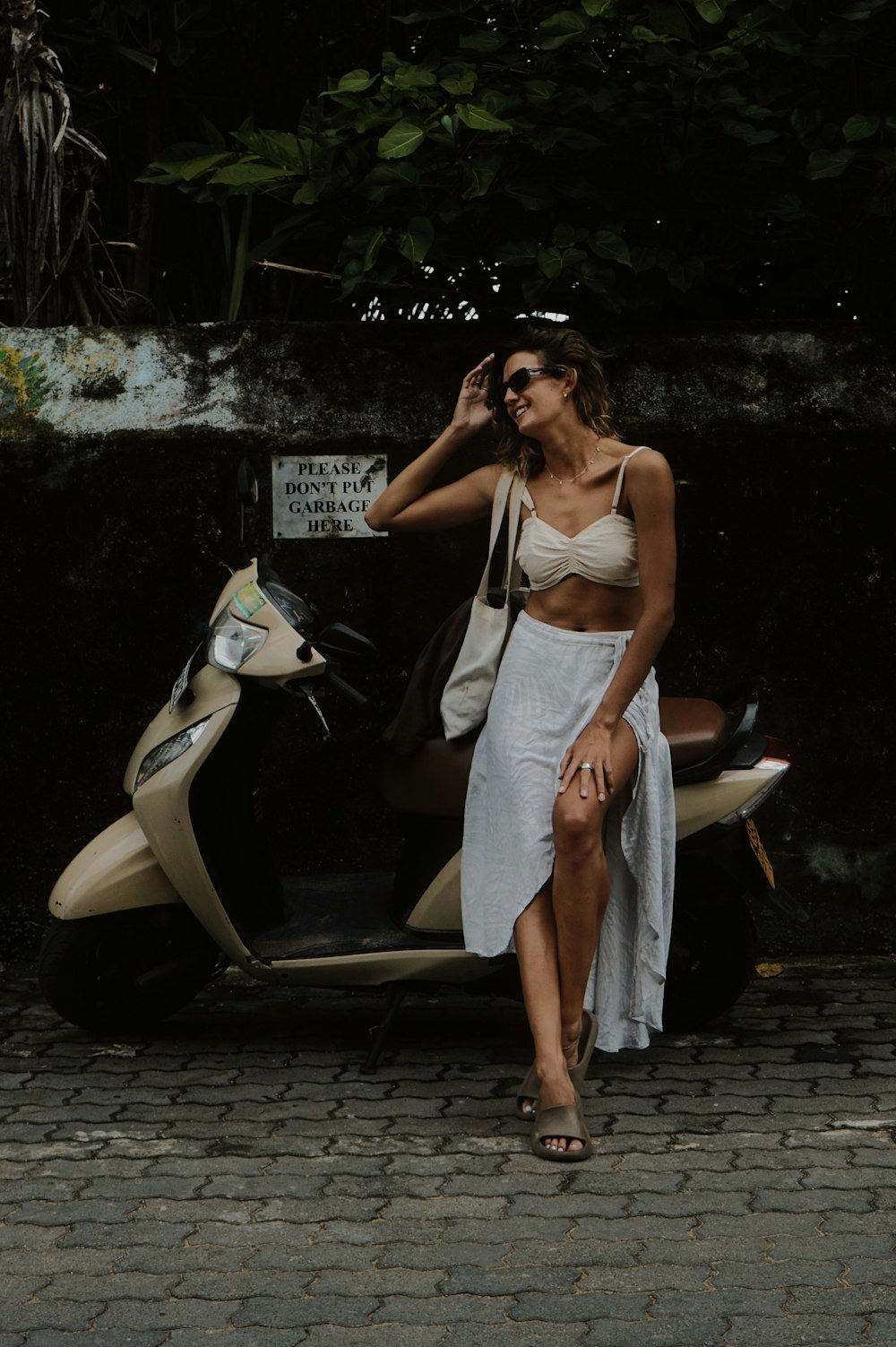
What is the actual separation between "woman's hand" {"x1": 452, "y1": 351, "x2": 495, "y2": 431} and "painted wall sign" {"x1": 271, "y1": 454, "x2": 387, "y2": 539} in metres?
1.10

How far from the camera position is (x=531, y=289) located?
5.43 m

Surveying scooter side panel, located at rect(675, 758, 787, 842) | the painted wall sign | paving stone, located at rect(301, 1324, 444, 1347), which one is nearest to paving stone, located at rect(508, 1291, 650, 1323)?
paving stone, located at rect(301, 1324, 444, 1347)

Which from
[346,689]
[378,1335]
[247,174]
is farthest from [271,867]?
[247,174]

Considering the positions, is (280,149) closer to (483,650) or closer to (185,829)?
(483,650)

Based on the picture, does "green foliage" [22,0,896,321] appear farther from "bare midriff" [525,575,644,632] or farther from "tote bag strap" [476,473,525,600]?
"bare midriff" [525,575,644,632]

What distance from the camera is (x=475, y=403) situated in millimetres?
4535

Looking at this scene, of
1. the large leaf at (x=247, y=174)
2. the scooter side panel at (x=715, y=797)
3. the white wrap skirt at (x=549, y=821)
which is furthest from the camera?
the large leaf at (x=247, y=174)

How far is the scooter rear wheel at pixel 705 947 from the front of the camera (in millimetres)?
4582

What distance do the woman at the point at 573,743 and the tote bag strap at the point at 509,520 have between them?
0.04 metres

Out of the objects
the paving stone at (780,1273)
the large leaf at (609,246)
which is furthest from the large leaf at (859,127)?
the paving stone at (780,1273)

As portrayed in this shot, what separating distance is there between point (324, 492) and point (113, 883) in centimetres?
174

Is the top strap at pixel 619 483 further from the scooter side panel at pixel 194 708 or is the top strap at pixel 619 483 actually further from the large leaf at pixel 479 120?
the large leaf at pixel 479 120

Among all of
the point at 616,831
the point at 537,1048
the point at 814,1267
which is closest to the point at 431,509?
the point at 616,831

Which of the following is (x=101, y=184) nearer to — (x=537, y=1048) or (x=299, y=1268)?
(x=537, y=1048)
